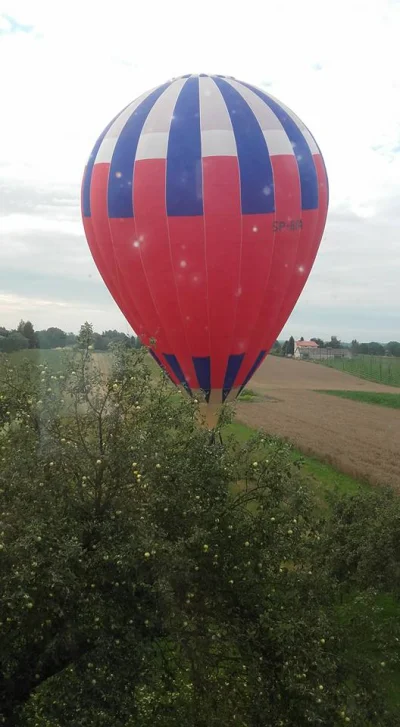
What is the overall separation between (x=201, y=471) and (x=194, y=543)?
0.93 metres

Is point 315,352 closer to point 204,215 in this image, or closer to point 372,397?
point 372,397

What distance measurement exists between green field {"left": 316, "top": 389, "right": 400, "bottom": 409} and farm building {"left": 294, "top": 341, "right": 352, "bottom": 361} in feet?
163

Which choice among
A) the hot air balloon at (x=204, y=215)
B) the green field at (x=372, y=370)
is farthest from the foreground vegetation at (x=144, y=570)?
the green field at (x=372, y=370)

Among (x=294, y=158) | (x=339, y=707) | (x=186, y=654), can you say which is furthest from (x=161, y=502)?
(x=294, y=158)

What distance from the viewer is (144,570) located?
6.82 metres

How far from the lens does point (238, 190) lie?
14469 millimetres

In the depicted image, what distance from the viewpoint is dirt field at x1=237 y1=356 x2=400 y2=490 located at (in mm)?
27453

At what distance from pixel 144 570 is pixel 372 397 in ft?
156

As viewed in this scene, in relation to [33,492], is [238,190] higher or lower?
higher

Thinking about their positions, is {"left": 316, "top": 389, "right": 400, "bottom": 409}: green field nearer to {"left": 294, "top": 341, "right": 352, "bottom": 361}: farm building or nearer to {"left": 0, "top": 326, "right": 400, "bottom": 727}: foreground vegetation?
{"left": 0, "top": 326, "right": 400, "bottom": 727}: foreground vegetation

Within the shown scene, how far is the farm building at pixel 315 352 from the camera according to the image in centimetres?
10645

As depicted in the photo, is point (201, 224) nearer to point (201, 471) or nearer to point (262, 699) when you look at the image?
point (201, 471)

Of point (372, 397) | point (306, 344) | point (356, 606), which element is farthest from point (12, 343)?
point (306, 344)

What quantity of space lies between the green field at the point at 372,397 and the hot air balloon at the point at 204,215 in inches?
1423
